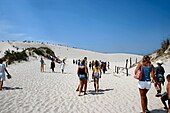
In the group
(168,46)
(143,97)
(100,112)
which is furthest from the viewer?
(168,46)

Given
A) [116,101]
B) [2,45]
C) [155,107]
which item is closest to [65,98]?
[116,101]

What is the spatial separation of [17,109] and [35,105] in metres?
0.83

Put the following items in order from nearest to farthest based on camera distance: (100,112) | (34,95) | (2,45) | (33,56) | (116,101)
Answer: (100,112), (116,101), (34,95), (33,56), (2,45)

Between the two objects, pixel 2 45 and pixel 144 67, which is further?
pixel 2 45

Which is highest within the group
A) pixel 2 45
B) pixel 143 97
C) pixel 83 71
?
pixel 2 45

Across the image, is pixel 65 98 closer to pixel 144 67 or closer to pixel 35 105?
pixel 35 105

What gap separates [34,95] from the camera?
10.9 meters

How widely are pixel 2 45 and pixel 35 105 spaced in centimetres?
10720

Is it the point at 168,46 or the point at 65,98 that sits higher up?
the point at 168,46

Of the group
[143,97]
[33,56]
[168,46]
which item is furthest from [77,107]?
[33,56]

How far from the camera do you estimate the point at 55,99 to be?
33.2 ft

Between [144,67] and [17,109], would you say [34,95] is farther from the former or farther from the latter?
[144,67]


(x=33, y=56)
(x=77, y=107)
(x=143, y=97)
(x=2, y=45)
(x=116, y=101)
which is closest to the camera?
(x=143, y=97)

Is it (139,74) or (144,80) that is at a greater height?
(139,74)
